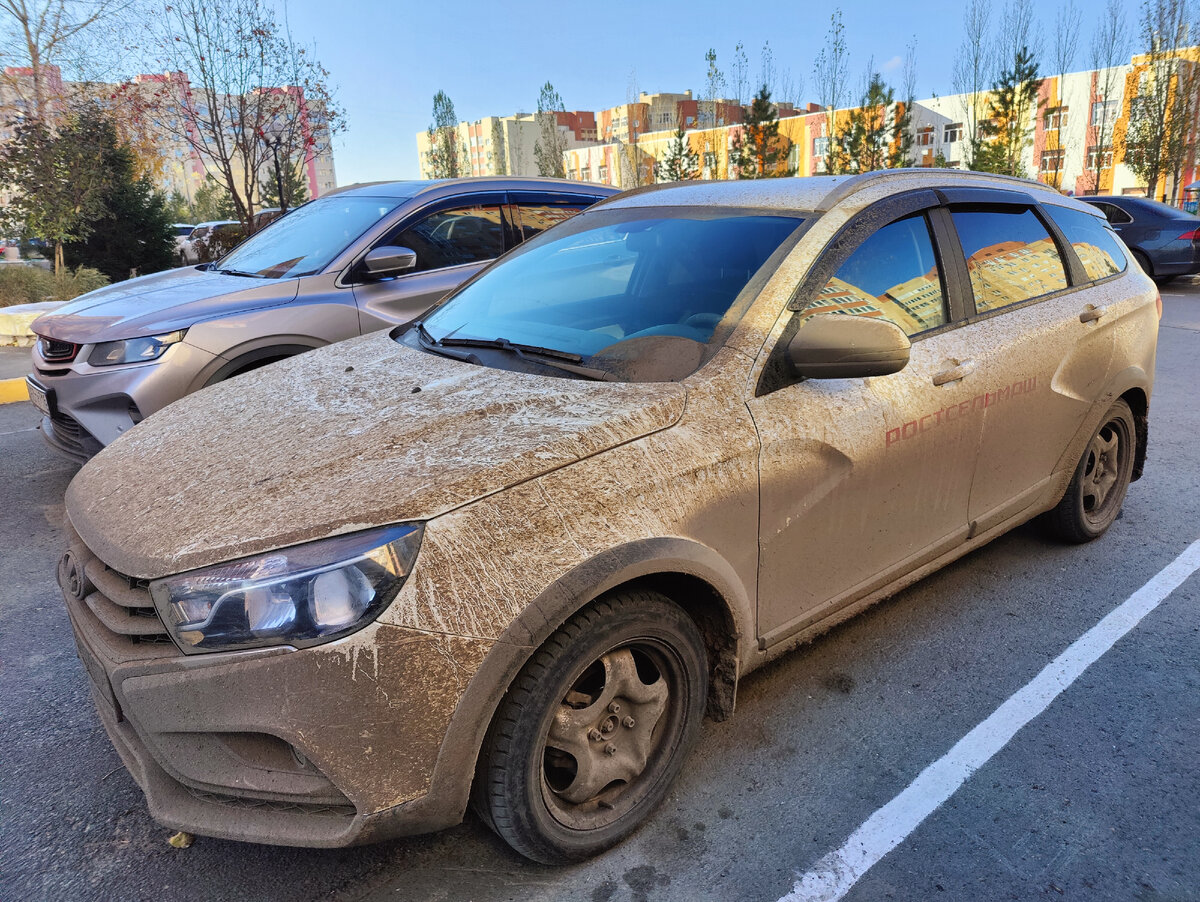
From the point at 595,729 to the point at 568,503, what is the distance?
62 cm

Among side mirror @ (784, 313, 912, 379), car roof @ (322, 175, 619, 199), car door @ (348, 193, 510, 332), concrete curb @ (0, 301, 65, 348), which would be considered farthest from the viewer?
concrete curb @ (0, 301, 65, 348)

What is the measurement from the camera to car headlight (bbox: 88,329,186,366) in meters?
4.39

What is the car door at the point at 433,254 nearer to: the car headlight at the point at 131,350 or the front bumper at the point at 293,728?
the car headlight at the point at 131,350

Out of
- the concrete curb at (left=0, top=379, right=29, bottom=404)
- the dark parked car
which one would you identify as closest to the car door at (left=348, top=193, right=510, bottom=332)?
the concrete curb at (left=0, top=379, right=29, bottom=404)

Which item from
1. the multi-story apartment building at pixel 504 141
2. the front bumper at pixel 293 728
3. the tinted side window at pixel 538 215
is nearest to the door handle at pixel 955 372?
the front bumper at pixel 293 728

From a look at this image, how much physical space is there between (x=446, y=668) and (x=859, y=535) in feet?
4.83

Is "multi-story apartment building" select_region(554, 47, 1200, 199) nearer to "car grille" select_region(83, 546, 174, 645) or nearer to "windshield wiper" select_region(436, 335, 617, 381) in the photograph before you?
"windshield wiper" select_region(436, 335, 617, 381)

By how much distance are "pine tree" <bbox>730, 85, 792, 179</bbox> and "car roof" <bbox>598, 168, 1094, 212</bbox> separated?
33.9m

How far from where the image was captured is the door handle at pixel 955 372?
2.84 m

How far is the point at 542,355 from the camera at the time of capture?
2623 millimetres

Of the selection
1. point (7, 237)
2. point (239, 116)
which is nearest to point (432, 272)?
point (239, 116)

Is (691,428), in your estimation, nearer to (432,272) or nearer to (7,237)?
(432,272)

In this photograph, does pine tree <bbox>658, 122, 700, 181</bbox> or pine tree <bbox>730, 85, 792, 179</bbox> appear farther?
pine tree <bbox>658, 122, 700, 181</bbox>

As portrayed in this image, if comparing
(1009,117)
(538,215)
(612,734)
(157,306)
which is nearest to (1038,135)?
(1009,117)
